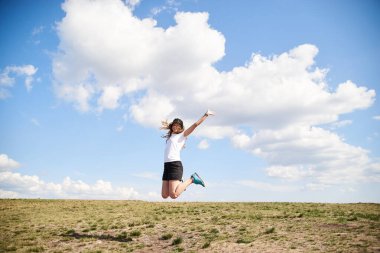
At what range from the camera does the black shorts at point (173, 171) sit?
A: 31.9ft

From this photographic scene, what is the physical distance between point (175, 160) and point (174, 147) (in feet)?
1.31

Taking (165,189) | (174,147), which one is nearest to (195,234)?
(165,189)

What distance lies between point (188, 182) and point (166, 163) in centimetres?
108

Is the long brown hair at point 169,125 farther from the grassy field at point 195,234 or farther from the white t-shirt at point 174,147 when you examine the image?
the grassy field at point 195,234

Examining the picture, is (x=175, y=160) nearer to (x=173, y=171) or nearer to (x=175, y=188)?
(x=173, y=171)

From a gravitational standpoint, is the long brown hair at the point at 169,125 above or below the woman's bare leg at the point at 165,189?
above

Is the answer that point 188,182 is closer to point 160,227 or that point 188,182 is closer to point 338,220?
point 160,227

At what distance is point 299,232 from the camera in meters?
11.5

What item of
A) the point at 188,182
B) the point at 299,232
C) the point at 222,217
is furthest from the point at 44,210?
the point at 299,232

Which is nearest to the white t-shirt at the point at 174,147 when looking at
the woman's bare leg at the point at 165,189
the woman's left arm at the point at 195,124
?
the woman's left arm at the point at 195,124

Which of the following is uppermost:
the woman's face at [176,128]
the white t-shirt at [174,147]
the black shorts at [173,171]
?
the woman's face at [176,128]

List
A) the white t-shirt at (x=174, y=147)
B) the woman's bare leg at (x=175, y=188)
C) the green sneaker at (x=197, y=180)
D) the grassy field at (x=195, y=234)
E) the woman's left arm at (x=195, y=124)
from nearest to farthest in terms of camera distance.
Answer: the woman's left arm at (x=195, y=124) < the woman's bare leg at (x=175, y=188) < the white t-shirt at (x=174, y=147) < the grassy field at (x=195, y=234) < the green sneaker at (x=197, y=180)

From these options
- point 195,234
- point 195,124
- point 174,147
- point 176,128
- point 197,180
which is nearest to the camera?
point 195,124

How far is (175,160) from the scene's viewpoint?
980cm
